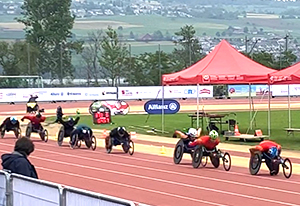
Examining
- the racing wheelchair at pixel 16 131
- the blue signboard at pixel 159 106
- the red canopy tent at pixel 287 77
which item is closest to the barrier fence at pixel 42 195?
the red canopy tent at pixel 287 77

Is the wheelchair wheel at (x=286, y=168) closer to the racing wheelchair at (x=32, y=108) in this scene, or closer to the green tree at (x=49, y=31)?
the racing wheelchair at (x=32, y=108)

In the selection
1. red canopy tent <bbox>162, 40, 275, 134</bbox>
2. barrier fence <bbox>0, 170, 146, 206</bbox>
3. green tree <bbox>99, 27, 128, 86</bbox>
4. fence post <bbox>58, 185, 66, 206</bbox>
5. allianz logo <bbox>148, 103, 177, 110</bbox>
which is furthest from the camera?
green tree <bbox>99, 27, 128, 86</bbox>

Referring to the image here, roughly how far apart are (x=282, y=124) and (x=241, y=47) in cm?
6850

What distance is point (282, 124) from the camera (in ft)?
143

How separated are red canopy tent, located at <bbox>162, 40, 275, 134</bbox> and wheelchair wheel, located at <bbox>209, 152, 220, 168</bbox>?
372 inches

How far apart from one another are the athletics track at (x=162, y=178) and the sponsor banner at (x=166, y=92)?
1675 inches

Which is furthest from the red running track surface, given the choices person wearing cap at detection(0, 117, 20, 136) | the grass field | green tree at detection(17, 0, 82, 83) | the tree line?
green tree at detection(17, 0, 82, 83)

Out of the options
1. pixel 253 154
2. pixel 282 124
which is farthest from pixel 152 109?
pixel 253 154

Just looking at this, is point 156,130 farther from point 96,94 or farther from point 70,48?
point 70,48

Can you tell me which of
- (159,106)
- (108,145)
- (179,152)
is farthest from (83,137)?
(159,106)

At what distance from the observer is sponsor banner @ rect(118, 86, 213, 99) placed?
240 feet

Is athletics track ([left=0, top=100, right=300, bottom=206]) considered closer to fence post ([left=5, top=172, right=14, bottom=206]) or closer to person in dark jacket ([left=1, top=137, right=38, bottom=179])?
fence post ([left=5, top=172, right=14, bottom=206])

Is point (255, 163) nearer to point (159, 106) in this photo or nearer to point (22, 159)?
point (22, 159)

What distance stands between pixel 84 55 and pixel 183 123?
6229 centimetres
